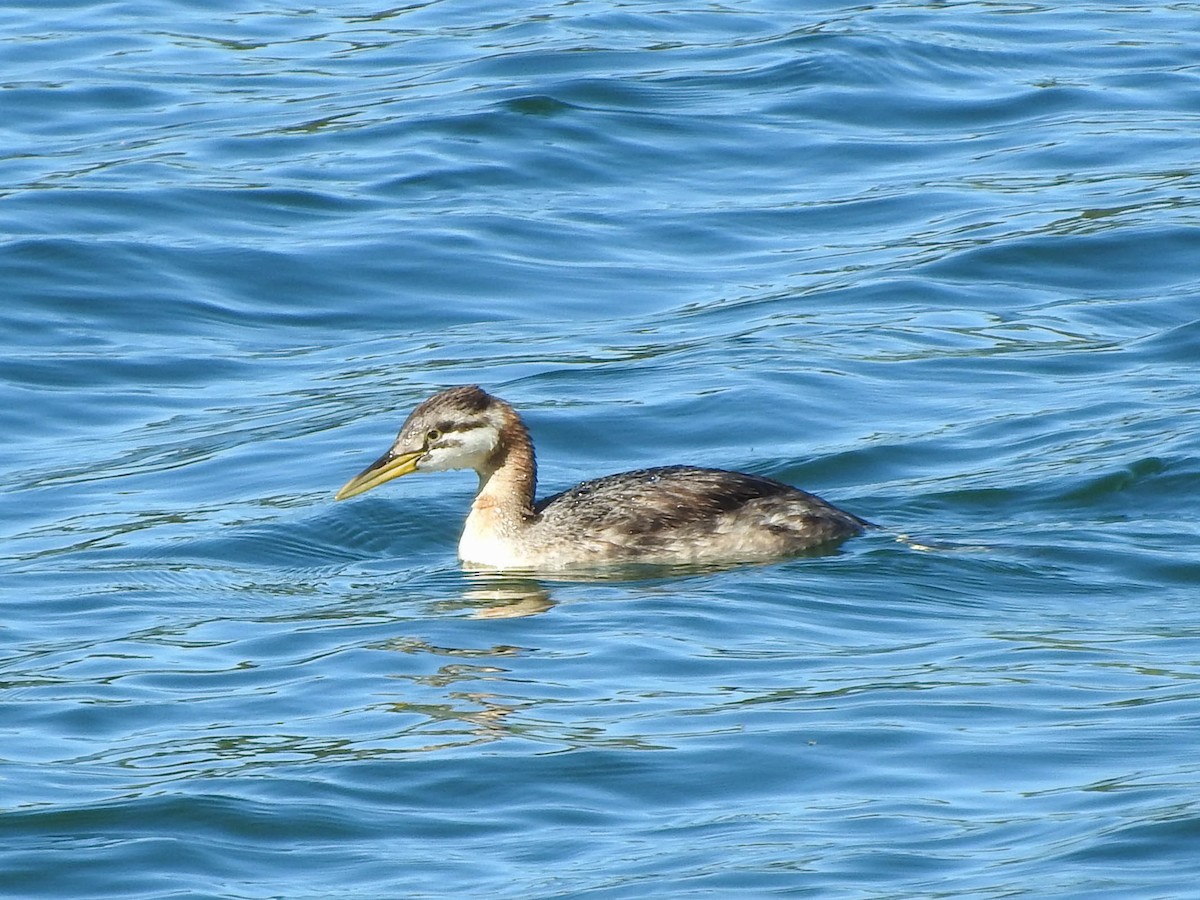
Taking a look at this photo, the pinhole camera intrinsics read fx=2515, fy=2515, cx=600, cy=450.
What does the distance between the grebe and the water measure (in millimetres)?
225

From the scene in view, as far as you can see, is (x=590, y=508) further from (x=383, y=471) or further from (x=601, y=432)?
(x=601, y=432)

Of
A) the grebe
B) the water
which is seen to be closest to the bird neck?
the grebe

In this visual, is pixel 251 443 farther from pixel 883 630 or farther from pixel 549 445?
pixel 883 630

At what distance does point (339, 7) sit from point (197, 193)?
6.51 metres

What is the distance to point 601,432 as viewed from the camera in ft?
46.8

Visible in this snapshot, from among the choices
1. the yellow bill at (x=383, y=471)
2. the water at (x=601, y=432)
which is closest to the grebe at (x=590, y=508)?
the yellow bill at (x=383, y=471)

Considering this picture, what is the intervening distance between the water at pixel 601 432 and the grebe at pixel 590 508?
0.22 metres

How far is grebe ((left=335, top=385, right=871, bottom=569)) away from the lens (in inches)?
467

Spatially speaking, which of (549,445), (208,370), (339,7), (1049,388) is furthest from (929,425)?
(339,7)

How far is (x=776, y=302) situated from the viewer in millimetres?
16312

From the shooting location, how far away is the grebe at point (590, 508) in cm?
1187

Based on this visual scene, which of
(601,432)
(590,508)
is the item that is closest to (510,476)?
(590,508)

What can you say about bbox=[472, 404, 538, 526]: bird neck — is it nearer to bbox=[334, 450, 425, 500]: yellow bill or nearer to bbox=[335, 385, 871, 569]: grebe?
bbox=[335, 385, 871, 569]: grebe

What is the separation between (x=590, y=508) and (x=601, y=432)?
209 centimetres
